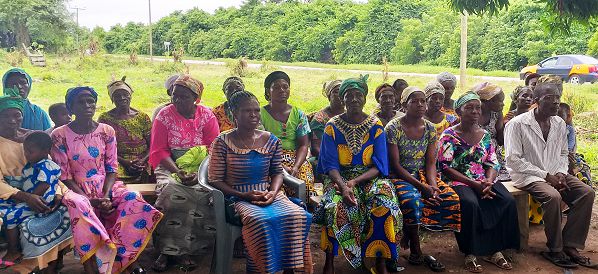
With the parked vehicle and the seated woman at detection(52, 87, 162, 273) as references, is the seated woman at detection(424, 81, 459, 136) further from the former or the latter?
the parked vehicle

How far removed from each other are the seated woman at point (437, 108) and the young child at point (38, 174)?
326 cm

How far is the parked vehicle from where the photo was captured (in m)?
17.5

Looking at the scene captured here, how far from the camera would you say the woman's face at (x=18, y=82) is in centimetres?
458

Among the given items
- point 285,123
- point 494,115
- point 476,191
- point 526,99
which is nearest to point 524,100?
point 526,99

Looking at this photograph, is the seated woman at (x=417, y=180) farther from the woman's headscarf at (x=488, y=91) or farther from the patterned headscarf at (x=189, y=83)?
the patterned headscarf at (x=189, y=83)

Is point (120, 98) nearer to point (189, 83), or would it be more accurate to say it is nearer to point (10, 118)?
point (189, 83)

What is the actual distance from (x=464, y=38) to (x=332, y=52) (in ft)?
55.0

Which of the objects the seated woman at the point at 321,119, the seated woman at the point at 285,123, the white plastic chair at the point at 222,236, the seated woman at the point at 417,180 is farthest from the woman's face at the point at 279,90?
the white plastic chair at the point at 222,236

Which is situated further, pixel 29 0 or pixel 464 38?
pixel 29 0

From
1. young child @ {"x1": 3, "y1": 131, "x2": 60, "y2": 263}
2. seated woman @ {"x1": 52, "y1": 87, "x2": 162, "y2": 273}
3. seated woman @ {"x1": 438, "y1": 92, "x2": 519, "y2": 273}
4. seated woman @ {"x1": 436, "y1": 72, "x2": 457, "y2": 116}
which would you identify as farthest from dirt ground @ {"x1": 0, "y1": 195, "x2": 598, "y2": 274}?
seated woman @ {"x1": 436, "y1": 72, "x2": 457, "y2": 116}

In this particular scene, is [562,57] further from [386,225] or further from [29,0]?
[29,0]

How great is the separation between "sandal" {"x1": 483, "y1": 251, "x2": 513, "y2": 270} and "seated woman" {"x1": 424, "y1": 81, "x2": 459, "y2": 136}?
126 centimetres

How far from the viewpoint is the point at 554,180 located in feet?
14.8

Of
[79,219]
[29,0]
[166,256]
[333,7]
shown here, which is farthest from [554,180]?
[333,7]
